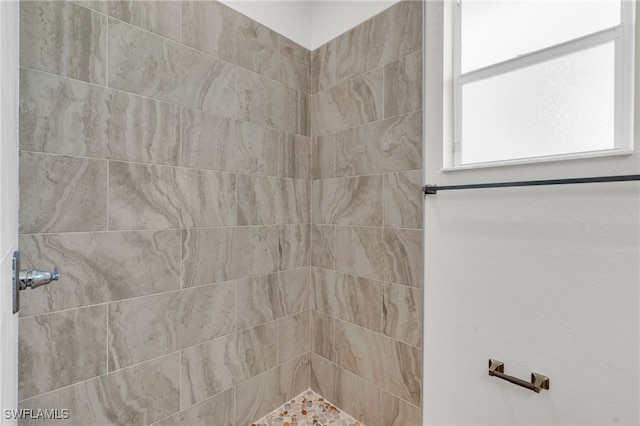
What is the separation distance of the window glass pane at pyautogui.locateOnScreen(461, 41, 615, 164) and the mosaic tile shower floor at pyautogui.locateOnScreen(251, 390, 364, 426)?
4.70 ft

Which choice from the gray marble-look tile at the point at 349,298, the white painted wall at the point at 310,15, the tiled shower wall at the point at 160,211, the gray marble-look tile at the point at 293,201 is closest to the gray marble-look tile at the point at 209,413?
the tiled shower wall at the point at 160,211

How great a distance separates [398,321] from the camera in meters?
1.41

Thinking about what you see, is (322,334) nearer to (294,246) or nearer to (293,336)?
(293,336)

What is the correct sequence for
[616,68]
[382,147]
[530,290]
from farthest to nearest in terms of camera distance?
1. [382,147]
2. [530,290]
3. [616,68]

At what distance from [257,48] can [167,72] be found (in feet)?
1.67

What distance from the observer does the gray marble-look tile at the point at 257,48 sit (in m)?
1.49

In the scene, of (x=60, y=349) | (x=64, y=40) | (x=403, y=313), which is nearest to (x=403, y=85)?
(x=403, y=313)

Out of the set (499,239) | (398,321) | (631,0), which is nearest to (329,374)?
(398,321)

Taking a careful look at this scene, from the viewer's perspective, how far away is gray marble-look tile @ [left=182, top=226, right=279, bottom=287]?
1.31 meters

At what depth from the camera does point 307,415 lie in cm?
161

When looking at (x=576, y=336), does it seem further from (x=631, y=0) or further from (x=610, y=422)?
(x=631, y=0)

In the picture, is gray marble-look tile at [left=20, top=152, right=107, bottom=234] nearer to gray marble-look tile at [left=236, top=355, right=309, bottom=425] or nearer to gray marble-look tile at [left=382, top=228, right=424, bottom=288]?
gray marble-look tile at [left=236, top=355, right=309, bottom=425]

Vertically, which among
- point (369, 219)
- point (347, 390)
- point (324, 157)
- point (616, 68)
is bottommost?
point (347, 390)

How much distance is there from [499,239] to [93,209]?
1466mm
